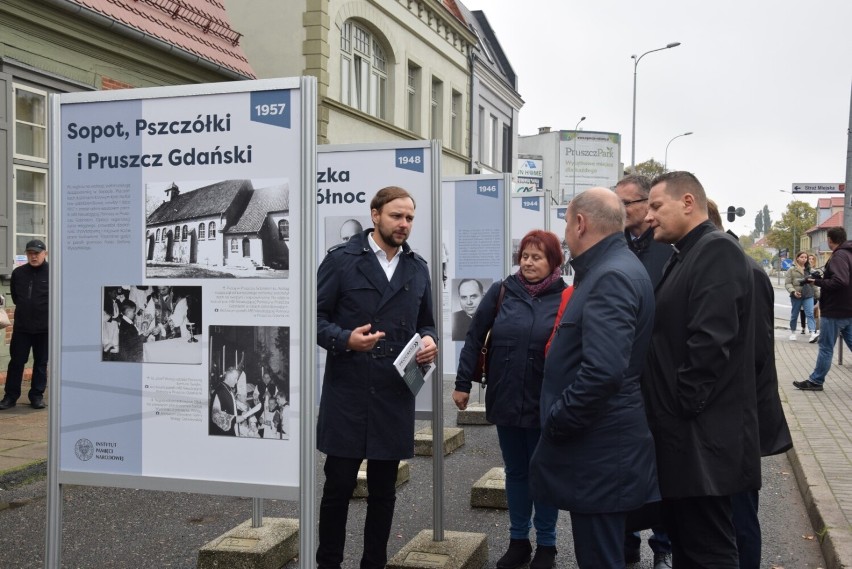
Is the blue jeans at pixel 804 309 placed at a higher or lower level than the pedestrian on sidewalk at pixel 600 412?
lower

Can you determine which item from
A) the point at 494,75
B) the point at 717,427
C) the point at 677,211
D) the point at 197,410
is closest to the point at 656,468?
the point at 717,427

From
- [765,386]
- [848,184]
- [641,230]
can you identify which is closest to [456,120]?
[848,184]

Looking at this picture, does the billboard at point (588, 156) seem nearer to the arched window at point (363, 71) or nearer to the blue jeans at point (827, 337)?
the arched window at point (363, 71)

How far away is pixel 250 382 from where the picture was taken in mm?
3748

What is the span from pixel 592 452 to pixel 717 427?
0.54 meters

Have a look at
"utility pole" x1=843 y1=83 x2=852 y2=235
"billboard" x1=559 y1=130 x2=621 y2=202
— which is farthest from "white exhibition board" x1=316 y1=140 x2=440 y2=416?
"billboard" x1=559 y1=130 x2=621 y2=202

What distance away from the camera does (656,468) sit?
3.54 m

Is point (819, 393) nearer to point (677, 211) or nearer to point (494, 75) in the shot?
point (677, 211)

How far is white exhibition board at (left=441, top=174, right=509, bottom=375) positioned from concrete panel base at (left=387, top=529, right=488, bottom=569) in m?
3.83

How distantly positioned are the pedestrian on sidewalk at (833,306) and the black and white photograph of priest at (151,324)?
9.78 metres

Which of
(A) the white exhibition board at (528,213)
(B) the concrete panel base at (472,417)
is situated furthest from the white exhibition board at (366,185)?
(A) the white exhibition board at (528,213)

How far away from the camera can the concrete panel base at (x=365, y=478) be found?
21.6 ft

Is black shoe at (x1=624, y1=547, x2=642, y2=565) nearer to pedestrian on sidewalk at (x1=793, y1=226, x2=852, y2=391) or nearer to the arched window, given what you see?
pedestrian on sidewalk at (x1=793, y1=226, x2=852, y2=391)

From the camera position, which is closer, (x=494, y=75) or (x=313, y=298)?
(x=313, y=298)
